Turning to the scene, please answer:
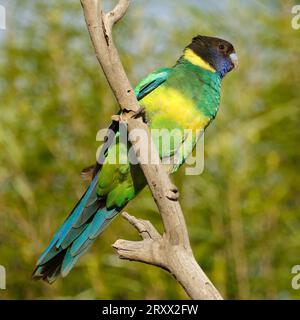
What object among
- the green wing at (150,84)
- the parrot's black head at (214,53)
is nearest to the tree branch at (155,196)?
the green wing at (150,84)

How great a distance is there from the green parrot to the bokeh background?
0.86 m

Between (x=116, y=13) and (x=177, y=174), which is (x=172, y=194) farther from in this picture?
(x=177, y=174)

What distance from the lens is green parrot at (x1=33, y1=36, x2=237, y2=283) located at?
3.58 m

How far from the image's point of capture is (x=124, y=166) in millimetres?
3709

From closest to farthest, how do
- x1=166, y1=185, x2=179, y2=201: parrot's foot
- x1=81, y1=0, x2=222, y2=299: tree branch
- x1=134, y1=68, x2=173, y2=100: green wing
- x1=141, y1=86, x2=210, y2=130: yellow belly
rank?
x1=81, y1=0, x2=222, y2=299: tree branch < x1=166, y1=185, x2=179, y2=201: parrot's foot < x1=141, y1=86, x2=210, y2=130: yellow belly < x1=134, y1=68, x2=173, y2=100: green wing

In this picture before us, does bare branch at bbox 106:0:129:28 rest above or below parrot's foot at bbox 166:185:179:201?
above

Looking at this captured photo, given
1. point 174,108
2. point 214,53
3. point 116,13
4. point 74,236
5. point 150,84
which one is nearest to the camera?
point 116,13

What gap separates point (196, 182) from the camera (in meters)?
4.82

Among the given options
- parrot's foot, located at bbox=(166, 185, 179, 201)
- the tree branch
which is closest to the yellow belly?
the tree branch

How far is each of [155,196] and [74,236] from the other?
65cm

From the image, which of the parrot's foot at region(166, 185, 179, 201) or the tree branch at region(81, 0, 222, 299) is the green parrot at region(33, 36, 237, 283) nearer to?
the tree branch at region(81, 0, 222, 299)

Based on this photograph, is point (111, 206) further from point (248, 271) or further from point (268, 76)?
point (268, 76)

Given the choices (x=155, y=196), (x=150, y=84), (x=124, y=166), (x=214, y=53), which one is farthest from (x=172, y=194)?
(x=214, y=53)
